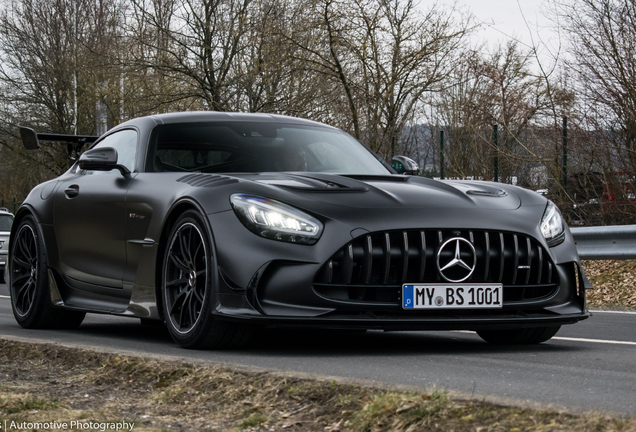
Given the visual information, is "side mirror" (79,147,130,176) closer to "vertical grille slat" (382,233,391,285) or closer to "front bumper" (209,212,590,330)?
"front bumper" (209,212,590,330)

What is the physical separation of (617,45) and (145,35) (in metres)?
13.4

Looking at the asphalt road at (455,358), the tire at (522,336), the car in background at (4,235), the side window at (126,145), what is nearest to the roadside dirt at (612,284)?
the asphalt road at (455,358)

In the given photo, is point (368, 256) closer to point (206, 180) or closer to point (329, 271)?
point (329, 271)

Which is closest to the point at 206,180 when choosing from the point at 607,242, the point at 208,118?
the point at 208,118

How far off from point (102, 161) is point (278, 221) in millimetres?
1859

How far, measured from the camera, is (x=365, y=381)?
3748 millimetres

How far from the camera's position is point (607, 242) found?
10.7 meters

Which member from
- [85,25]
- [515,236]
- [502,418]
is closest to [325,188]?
[515,236]

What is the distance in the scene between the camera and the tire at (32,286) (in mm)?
7168

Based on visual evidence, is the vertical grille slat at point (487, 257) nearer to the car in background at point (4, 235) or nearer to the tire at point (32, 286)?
the tire at point (32, 286)

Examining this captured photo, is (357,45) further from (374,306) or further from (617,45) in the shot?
(374,306)

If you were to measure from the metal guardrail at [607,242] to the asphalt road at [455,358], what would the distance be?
318cm

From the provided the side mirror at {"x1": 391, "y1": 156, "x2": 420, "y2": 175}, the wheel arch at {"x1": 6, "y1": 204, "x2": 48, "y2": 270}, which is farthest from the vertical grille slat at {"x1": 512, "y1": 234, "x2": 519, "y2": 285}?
the wheel arch at {"x1": 6, "y1": 204, "x2": 48, "y2": 270}

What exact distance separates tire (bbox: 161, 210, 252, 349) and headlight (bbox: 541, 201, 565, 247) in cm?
174
